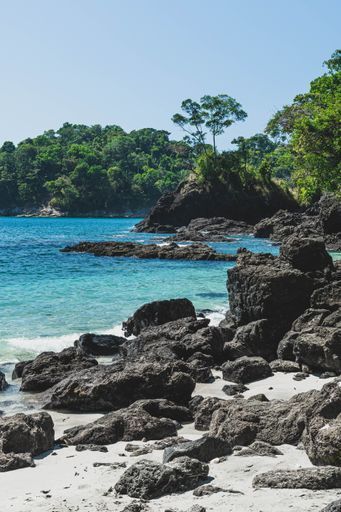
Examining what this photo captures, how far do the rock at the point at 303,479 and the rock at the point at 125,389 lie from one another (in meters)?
4.79

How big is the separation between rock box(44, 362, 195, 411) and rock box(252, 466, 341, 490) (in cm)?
479

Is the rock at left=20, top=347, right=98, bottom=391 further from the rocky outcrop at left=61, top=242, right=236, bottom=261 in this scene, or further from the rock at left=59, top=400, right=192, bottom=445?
the rocky outcrop at left=61, top=242, right=236, bottom=261

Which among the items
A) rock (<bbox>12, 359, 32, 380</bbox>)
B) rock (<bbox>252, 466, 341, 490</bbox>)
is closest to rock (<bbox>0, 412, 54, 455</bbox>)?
rock (<bbox>252, 466, 341, 490</bbox>)

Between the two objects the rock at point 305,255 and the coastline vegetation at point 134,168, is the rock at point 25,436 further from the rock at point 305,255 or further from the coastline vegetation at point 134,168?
the coastline vegetation at point 134,168

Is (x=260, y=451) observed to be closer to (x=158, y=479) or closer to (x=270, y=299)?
(x=158, y=479)

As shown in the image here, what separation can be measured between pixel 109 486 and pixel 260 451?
1.84 metres

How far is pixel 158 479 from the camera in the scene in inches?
250

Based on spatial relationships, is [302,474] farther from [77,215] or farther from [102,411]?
[77,215]

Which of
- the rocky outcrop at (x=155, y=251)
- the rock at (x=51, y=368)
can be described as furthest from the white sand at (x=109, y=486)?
the rocky outcrop at (x=155, y=251)

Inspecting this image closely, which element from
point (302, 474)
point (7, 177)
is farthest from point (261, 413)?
point (7, 177)

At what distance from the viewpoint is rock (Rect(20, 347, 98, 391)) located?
13.2 m

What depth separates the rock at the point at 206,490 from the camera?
6.21 metres

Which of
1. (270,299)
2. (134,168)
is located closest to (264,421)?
(270,299)

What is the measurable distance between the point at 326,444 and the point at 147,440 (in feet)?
9.85
